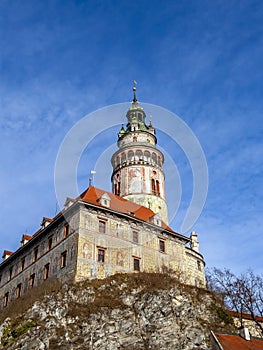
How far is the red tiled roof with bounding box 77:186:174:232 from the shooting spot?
152 ft

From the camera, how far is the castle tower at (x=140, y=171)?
5709 cm

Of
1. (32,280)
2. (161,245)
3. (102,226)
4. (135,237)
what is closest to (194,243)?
(161,245)

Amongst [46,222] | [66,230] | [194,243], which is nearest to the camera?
[66,230]

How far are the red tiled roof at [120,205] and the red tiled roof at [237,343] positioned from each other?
1608 centimetres

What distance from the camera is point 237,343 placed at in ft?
111

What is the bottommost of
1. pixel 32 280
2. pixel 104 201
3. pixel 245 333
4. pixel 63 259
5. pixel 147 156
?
pixel 245 333

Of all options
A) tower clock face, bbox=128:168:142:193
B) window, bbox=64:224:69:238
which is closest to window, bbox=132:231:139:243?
window, bbox=64:224:69:238

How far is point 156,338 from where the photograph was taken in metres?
34.5

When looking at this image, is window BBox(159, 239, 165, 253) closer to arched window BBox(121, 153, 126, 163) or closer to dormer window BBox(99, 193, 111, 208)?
dormer window BBox(99, 193, 111, 208)

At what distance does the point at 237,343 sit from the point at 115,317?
1004 centimetres

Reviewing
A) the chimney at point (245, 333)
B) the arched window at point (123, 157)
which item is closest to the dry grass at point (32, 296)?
the chimney at point (245, 333)

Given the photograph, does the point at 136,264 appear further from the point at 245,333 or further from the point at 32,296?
the point at 245,333

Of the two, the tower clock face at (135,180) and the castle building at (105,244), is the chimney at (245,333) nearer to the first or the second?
the castle building at (105,244)

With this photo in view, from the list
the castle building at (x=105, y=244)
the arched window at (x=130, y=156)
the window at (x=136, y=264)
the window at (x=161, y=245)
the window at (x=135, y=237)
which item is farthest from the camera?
the arched window at (x=130, y=156)
